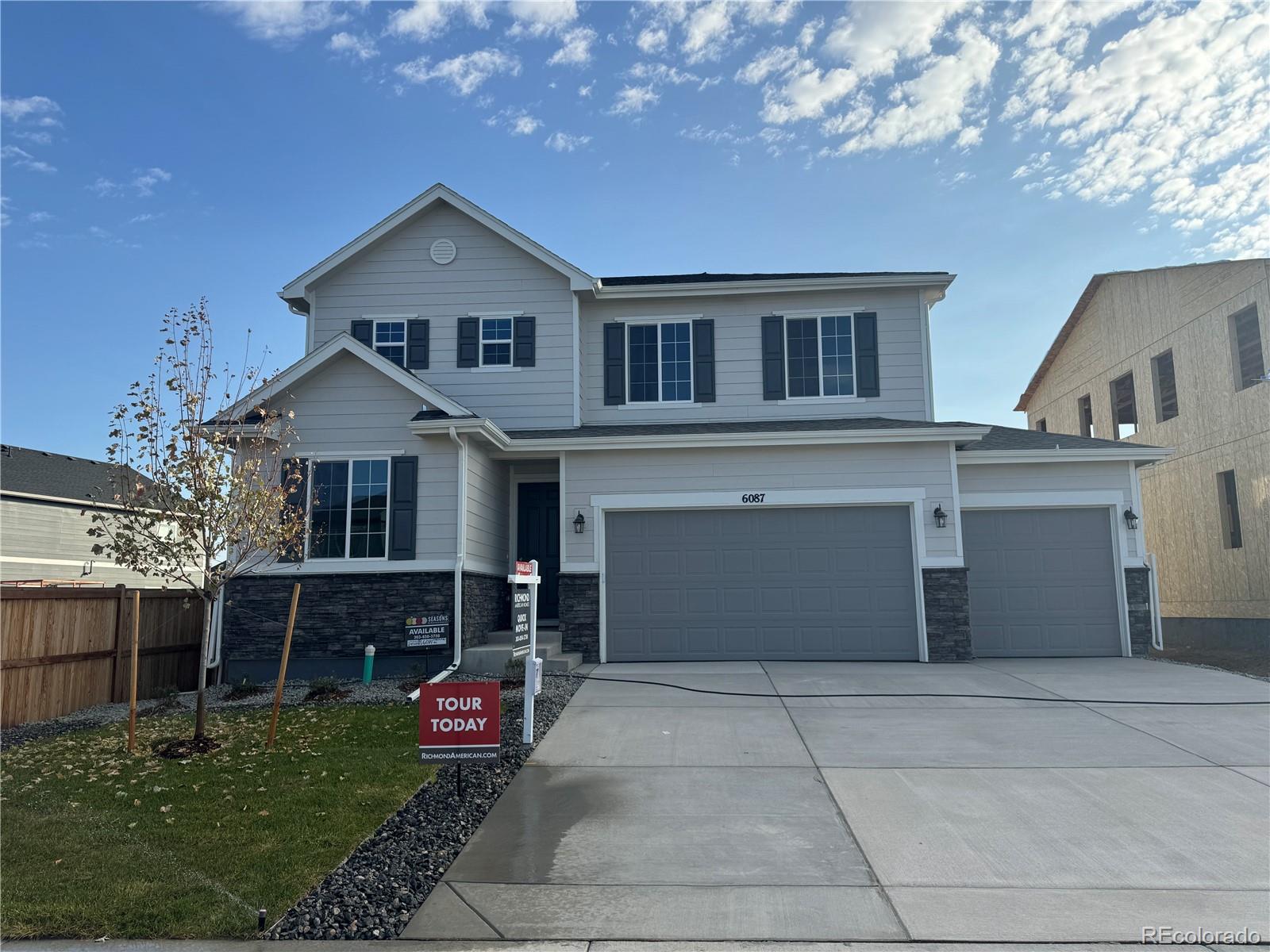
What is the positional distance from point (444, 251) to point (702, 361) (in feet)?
16.4

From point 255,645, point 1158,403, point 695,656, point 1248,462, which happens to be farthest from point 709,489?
point 1158,403

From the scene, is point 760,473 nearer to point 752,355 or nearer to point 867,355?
point 752,355

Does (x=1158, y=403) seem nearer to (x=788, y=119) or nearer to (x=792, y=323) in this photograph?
(x=792, y=323)

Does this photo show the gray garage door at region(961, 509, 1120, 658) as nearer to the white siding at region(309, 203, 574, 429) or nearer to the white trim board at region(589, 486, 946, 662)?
the white trim board at region(589, 486, 946, 662)

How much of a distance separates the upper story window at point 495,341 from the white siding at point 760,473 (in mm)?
2514

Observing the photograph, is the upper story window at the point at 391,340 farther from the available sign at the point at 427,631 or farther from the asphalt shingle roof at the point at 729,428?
the available sign at the point at 427,631

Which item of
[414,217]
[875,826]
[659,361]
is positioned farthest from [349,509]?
[875,826]

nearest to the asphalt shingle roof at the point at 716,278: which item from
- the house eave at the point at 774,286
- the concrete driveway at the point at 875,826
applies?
the house eave at the point at 774,286

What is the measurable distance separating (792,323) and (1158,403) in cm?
1042

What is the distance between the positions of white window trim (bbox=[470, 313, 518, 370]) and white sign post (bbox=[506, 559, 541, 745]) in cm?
695

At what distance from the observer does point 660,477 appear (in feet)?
45.2

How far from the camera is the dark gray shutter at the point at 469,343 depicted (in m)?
15.1

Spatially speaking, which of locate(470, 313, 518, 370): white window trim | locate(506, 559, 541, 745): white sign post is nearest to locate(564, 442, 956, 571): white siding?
locate(470, 313, 518, 370): white window trim

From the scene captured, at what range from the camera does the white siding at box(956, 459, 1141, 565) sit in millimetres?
14266
